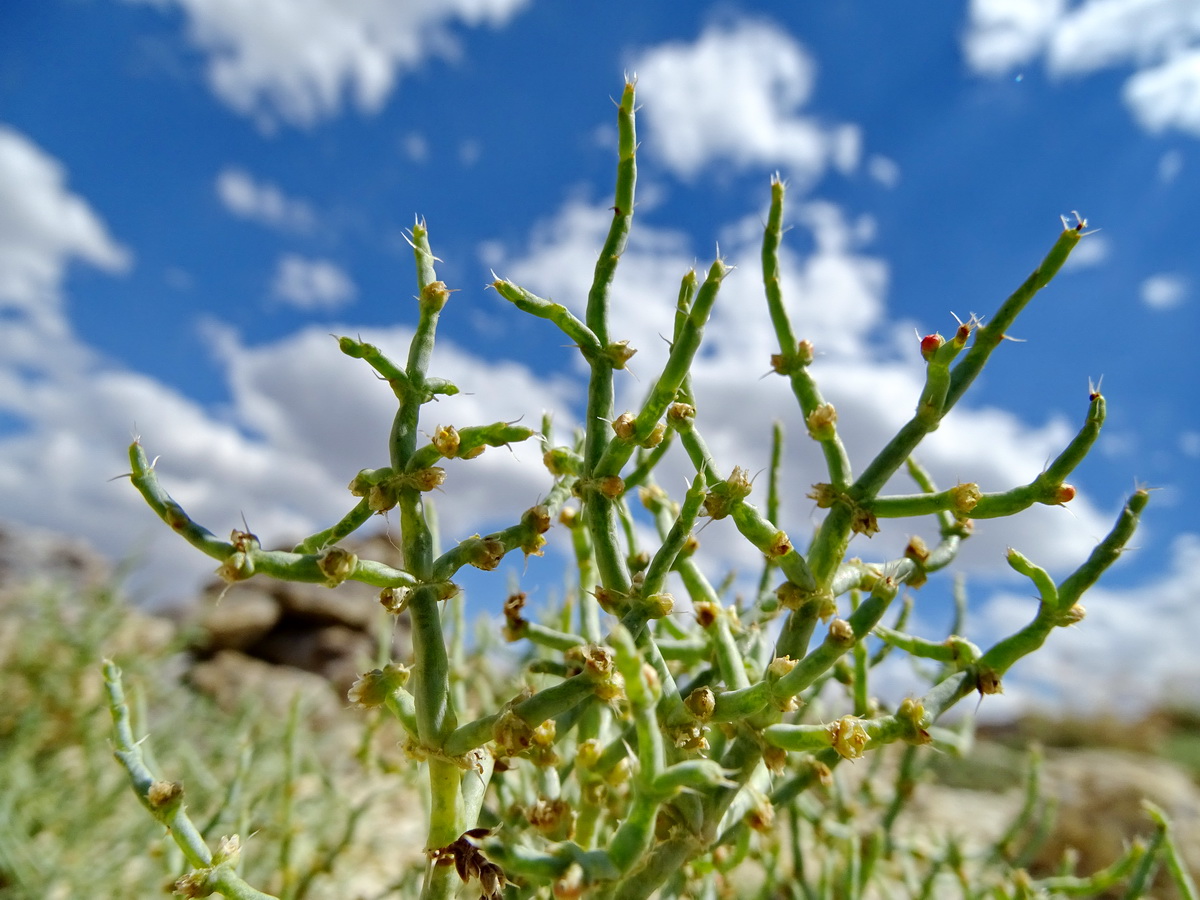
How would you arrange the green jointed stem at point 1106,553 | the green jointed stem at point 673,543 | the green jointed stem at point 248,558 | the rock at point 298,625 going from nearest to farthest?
the green jointed stem at point 248,558 → the green jointed stem at point 673,543 → the green jointed stem at point 1106,553 → the rock at point 298,625

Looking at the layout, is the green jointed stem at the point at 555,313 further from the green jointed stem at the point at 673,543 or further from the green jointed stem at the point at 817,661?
the green jointed stem at the point at 817,661

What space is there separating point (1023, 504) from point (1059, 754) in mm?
12252

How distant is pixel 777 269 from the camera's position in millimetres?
1423

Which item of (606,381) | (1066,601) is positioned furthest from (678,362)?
(1066,601)

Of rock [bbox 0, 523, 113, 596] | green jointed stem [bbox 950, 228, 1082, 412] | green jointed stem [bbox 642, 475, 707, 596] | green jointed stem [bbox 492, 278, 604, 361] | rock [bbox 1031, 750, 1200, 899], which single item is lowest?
green jointed stem [bbox 642, 475, 707, 596]

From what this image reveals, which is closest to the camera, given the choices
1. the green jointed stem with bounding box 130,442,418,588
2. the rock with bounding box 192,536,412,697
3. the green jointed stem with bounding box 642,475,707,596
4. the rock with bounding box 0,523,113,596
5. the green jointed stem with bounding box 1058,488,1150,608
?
the green jointed stem with bounding box 130,442,418,588

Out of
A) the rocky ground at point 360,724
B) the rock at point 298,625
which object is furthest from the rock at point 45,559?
the rock at point 298,625

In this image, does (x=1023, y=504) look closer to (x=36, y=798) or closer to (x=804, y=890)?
(x=804, y=890)

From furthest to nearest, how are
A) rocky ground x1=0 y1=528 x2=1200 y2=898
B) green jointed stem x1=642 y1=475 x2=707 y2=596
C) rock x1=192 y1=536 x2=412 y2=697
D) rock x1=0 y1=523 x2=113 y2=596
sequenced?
rock x1=192 y1=536 x2=412 y2=697
rock x1=0 y1=523 x2=113 y2=596
rocky ground x1=0 y1=528 x2=1200 y2=898
green jointed stem x1=642 y1=475 x2=707 y2=596

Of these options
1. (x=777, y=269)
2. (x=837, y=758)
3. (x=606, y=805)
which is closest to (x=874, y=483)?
(x=777, y=269)

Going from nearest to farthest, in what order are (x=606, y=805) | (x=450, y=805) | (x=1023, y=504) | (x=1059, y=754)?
1. (x=450, y=805)
2. (x=1023, y=504)
3. (x=606, y=805)
4. (x=1059, y=754)

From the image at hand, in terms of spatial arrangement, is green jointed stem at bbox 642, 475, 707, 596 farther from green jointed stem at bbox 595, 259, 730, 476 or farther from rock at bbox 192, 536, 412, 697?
rock at bbox 192, 536, 412, 697

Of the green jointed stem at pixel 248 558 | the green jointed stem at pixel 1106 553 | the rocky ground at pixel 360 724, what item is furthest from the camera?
→ the rocky ground at pixel 360 724

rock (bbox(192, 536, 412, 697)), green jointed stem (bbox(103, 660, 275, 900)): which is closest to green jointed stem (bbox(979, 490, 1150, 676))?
green jointed stem (bbox(103, 660, 275, 900))
